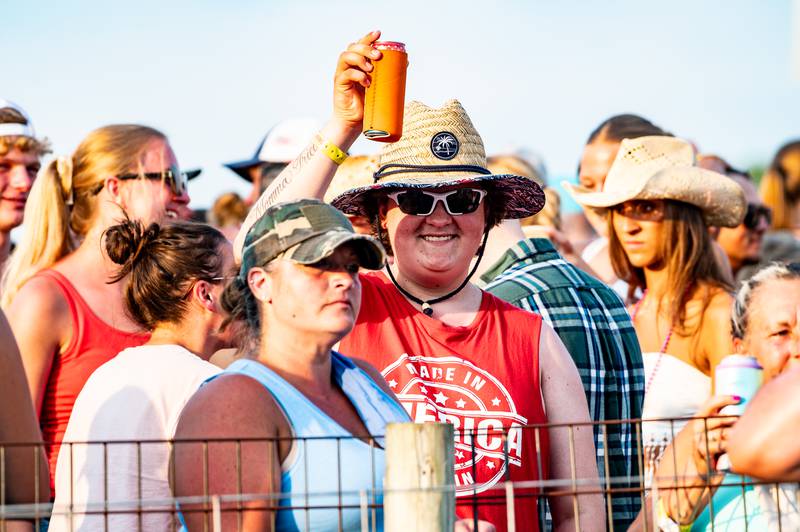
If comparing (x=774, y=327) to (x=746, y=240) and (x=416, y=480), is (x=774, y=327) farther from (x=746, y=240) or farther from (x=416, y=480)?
(x=746, y=240)

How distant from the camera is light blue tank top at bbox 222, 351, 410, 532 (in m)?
3.23

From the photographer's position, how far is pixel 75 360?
477 centimetres

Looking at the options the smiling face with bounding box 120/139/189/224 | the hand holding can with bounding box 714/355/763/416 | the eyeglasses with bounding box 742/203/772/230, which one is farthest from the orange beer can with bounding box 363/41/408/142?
the eyeglasses with bounding box 742/203/772/230

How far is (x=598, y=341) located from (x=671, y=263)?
1347mm

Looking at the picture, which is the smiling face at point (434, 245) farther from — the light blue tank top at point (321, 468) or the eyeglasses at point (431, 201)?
the light blue tank top at point (321, 468)

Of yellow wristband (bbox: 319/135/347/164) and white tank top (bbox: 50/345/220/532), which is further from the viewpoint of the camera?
yellow wristband (bbox: 319/135/347/164)

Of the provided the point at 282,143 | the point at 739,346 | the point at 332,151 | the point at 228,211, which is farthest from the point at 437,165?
the point at 228,211

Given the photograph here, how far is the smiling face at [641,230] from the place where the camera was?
20.0 ft

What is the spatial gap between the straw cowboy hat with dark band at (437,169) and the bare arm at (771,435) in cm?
174

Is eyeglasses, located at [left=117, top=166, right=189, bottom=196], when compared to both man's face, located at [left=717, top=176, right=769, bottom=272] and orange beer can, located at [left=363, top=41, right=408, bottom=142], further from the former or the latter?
man's face, located at [left=717, top=176, right=769, bottom=272]

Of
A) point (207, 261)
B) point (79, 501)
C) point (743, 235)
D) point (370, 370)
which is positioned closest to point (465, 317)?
point (370, 370)

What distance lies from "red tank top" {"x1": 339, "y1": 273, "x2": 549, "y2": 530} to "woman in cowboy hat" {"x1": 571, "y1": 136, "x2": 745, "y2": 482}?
65.4 inches

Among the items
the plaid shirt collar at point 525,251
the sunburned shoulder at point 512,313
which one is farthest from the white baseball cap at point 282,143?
the sunburned shoulder at point 512,313

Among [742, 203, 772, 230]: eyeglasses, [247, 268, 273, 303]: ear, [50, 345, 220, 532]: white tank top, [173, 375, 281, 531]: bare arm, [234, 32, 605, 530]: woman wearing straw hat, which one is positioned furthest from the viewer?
[742, 203, 772, 230]: eyeglasses
